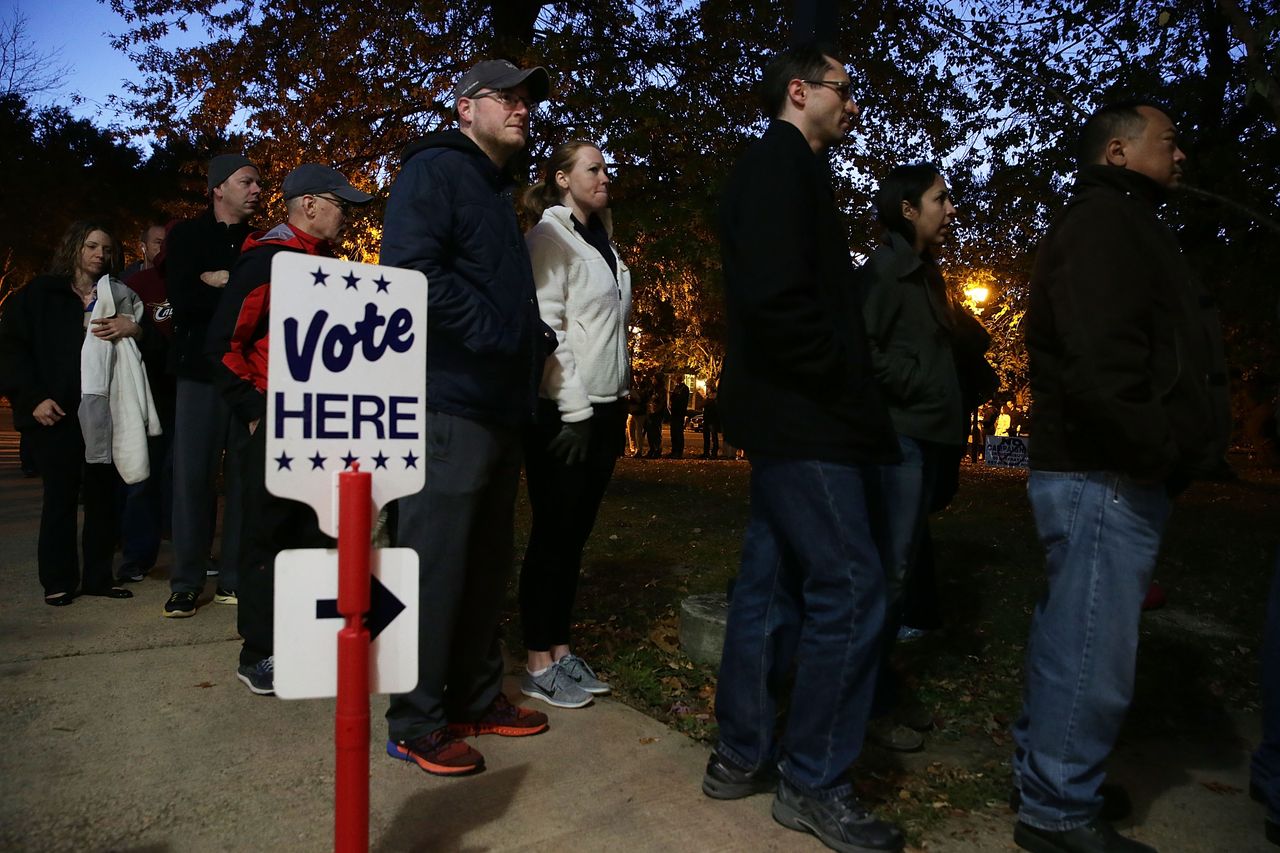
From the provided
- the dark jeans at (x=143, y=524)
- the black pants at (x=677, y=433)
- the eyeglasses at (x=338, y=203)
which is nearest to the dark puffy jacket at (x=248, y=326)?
the eyeglasses at (x=338, y=203)

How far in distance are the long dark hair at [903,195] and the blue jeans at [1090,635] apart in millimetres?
1534

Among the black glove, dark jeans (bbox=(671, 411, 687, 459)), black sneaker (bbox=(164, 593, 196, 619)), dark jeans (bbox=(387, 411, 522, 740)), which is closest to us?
dark jeans (bbox=(387, 411, 522, 740))

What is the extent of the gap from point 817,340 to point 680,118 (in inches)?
384

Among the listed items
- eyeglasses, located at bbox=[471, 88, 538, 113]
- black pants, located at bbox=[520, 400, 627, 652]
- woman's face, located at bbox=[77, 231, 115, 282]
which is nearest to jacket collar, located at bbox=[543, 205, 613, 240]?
eyeglasses, located at bbox=[471, 88, 538, 113]

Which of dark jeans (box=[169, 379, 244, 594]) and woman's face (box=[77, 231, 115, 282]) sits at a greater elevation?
woman's face (box=[77, 231, 115, 282])

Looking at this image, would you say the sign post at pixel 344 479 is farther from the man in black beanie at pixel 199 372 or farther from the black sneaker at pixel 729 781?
the man in black beanie at pixel 199 372

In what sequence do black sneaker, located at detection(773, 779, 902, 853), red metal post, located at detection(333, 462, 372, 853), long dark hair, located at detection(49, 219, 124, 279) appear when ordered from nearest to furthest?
red metal post, located at detection(333, 462, 372, 853) → black sneaker, located at detection(773, 779, 902, 853) → long dark hair, located at detection(49, 219, 124, 279)

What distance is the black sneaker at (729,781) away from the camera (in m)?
3.15

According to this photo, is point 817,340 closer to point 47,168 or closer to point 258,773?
point 258,773

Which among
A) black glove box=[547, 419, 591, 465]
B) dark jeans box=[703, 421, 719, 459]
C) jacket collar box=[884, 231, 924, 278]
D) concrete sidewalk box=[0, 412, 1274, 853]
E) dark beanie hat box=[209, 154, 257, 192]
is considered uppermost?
dark beanie hat box=[209, 154, 257, 192]

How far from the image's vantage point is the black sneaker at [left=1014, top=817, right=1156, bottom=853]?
9.19 ft

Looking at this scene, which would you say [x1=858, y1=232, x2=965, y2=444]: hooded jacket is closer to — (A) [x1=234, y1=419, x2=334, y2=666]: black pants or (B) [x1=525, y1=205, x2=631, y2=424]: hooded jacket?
(B) [x1=525, y1=205, x2=631, y2=424]: hooded jacket

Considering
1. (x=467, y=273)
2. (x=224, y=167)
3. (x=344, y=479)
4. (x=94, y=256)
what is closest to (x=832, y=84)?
(x=467, y=273)

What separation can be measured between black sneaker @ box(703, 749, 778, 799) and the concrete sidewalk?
3cm
